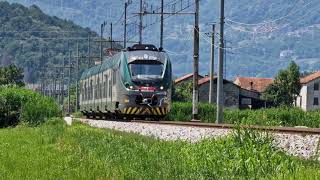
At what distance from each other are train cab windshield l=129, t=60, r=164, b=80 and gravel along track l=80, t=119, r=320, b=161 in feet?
9.14

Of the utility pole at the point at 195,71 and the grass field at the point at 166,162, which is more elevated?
the utility pole at the point at 195,71

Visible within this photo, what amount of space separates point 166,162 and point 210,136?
19.6 feet

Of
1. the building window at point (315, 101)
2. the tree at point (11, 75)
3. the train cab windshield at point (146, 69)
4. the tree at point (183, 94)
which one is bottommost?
the building window at point (315, 101)

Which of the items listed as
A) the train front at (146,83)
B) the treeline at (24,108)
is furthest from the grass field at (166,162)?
the treeline at (24,108)

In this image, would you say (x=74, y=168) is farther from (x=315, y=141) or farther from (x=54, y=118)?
Answer: (x=54, y=118)

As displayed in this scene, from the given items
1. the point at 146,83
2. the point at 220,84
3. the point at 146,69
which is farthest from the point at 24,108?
the point at 220,84

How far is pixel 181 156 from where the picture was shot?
1366 cm

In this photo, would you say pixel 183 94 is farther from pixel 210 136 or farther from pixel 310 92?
pixel 210 136

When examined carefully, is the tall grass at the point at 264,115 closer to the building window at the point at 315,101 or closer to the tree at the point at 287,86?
the tree at the point at 287,86

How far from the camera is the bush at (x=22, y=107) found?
4219 cm

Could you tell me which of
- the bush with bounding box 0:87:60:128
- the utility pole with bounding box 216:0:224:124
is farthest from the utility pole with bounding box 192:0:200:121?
the bush with bounding box 0:87:60:128

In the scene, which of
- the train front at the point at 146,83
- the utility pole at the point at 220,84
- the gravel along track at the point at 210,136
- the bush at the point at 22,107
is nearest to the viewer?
the gravel along track at the point at 210,136

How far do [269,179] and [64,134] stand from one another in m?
18.1

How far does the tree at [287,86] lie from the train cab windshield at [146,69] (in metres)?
65.4
